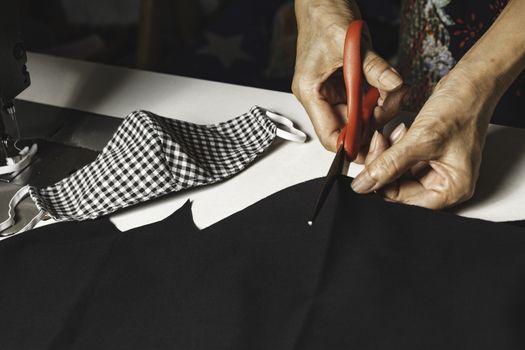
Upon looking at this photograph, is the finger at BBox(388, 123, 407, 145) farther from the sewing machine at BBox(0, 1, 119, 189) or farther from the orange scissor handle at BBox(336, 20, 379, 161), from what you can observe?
the sewing machine at BBox(0, 1, 119, 189)

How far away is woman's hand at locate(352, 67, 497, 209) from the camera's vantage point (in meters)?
0.66

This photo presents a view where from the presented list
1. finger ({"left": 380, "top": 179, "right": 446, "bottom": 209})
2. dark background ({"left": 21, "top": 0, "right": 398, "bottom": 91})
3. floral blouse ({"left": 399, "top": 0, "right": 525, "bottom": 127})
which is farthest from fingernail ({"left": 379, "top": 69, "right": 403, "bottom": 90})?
dark background ({"left": 21, "top": 0, "right": 398, "bottom": 91})

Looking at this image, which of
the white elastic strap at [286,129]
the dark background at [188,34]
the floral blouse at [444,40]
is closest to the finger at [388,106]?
the white elastic strap at [286,129]

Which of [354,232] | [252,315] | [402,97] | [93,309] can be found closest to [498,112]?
[402,97]

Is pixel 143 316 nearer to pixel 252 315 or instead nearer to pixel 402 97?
pixel 252 315

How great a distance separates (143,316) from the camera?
23.4 inches

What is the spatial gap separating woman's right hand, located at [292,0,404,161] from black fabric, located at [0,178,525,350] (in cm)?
13

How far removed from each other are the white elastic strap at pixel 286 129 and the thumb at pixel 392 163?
155 millimetres

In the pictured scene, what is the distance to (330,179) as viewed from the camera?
26.5 inches

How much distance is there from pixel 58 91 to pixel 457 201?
634 millimetres

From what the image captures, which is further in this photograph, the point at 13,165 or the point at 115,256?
the point at 13,165

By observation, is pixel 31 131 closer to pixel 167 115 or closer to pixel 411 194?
pixel 167 115

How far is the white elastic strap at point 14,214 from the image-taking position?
2.34 ft

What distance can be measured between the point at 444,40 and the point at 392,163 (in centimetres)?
36
